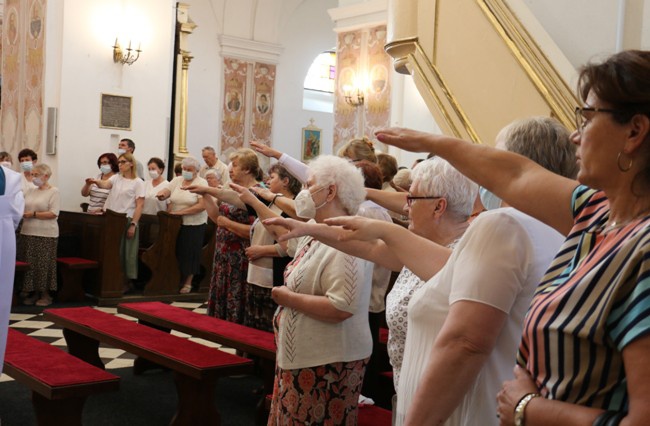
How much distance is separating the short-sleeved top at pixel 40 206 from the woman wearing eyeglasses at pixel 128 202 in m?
0.80

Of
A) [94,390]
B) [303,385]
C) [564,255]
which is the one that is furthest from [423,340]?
[94,390]

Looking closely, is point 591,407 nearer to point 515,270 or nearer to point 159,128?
point 515,270

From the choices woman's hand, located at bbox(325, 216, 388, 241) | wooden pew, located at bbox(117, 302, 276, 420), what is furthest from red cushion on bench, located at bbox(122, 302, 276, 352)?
woman's hand, located at bbox(325, 216, 388, 241)

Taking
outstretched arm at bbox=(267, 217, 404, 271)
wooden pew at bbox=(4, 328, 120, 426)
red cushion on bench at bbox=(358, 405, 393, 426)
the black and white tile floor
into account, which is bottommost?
the black and white tile floor

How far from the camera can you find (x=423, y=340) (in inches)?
77.6

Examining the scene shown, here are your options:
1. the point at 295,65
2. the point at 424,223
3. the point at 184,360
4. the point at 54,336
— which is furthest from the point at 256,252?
the point at 295,65

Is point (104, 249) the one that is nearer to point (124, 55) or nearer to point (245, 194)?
point (124, 55)

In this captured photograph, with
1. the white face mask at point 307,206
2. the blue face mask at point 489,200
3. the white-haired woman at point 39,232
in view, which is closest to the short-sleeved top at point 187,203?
the white-haired woman at point 39,232

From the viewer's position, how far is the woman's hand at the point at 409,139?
1.62m

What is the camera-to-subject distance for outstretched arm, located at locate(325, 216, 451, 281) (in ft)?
6.93

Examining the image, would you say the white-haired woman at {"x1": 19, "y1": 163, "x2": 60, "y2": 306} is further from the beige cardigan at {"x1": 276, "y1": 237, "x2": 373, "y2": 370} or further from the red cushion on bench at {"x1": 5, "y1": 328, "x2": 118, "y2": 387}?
the beige cardigan at {"x1": 276, "y1": 237, "x2": 373, "y2": 370}

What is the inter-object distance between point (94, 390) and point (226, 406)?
4.70 feet

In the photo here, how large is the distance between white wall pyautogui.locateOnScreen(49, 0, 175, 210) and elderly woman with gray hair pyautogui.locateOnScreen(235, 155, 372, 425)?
7.95 metres

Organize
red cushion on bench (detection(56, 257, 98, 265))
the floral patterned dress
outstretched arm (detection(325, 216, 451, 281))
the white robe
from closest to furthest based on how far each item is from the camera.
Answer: outstretched arm (detection(325, 216, 451, 281)), the white robe, the floral patterned dress, red cushion on bench (detection(56, 257, 98, 265))
